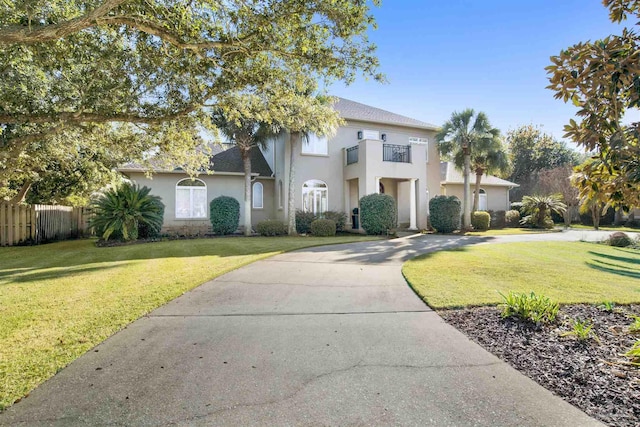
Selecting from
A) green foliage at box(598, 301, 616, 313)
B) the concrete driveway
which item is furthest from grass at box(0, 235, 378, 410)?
green foliage at box(598, 301, 616, 313)

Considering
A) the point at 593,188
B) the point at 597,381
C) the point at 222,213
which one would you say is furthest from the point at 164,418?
the point at 222,213

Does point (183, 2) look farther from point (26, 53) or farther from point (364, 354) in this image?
point (364, 354)

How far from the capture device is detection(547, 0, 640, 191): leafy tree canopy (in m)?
3.34

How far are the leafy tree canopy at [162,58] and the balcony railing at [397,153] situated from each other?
11.7 m

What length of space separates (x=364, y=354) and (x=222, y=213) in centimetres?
1567

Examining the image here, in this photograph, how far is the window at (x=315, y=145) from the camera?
19.9m

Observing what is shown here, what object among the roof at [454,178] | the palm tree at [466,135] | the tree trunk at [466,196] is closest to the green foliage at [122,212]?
the palm tree at [466,135]

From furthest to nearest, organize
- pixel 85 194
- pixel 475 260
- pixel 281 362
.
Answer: pixel 85 194, pixel 475 260, pixel 281 362

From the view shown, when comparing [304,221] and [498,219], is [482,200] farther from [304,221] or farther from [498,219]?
[304,221]

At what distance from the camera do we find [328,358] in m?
3.64

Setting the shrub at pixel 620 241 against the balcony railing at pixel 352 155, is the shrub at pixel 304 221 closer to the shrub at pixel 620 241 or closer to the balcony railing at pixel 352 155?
the balcony railing at pixel 352 155

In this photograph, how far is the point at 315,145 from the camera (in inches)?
798

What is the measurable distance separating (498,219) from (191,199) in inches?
942

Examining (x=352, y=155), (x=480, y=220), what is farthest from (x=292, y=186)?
(x=480, y=220)
